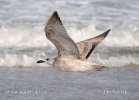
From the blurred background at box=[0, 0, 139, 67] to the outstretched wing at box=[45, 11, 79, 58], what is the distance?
231 cm

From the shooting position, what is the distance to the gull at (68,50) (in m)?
6.87

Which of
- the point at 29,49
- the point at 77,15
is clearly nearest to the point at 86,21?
the point at 77,15

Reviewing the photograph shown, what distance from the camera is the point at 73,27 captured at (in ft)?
39.7

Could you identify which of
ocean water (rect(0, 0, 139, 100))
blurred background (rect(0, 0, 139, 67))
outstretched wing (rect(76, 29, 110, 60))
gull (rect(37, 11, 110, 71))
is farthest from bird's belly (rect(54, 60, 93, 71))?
blurred background (rect(0, 0, 139, 67))

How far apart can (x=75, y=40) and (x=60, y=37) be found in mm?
4662

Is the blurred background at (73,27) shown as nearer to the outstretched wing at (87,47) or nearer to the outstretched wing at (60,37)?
the outstretched wing at (87,47)

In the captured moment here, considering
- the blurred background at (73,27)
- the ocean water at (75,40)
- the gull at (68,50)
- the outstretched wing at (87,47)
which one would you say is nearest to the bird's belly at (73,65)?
the gull at (68,50)

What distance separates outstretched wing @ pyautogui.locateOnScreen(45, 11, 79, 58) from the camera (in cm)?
671

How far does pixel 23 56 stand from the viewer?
9.90 meters

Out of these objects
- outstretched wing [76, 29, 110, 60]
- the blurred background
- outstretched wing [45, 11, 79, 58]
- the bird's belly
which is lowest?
the blurred background

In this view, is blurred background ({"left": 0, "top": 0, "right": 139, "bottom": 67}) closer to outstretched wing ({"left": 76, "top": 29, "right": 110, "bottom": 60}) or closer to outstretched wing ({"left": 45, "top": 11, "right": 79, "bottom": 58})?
outstretched wing ({"left": 76, "top": 29, "right": 110, "bottom": 60})

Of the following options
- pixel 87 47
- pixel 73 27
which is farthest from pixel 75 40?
pixel 87 47

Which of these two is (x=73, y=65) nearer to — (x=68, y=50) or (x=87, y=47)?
(x=68, y=50)

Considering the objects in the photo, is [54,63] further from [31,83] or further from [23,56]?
[23,56]
